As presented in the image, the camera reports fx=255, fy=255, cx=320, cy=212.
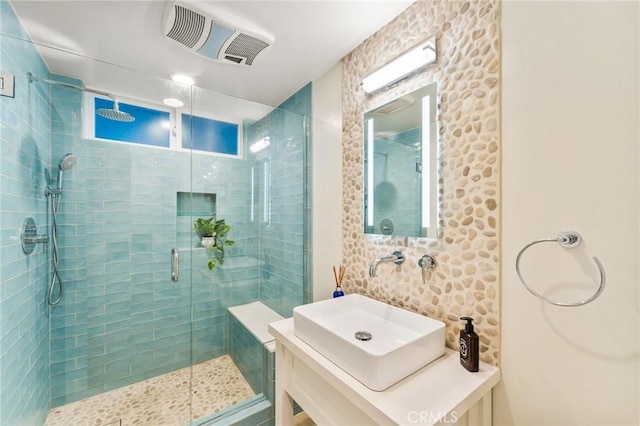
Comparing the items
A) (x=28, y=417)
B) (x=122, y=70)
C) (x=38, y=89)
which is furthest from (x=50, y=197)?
(x=28, y=417)

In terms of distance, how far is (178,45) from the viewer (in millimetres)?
1516

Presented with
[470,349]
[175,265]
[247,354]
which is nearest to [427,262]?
[470,349]

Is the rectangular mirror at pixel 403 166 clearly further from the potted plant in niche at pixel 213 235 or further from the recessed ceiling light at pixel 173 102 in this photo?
the recessed ceiling light at pixel 173 102

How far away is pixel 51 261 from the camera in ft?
5.40

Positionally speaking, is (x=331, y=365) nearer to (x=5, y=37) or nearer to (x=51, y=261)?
(x=51, y=261)

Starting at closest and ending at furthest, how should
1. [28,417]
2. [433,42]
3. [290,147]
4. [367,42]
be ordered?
[433,42]
[28,417]
[367,42]
[290,147]

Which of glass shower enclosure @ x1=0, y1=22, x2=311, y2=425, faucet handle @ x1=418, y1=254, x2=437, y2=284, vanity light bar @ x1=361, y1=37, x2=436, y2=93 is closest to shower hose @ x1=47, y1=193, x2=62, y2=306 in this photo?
glass shower enclosure @ x1=0, y1=22, x2=311, y2=425

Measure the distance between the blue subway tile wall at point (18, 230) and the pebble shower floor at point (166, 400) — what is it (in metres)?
0.21

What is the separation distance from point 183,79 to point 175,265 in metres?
1.43

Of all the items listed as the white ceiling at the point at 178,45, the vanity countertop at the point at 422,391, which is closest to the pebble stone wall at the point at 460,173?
the vanity countertop at the point at 422,391

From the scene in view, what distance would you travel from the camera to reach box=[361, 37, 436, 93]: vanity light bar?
1207mm

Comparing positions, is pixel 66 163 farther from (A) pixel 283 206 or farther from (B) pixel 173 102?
(A) pixel 283 206
